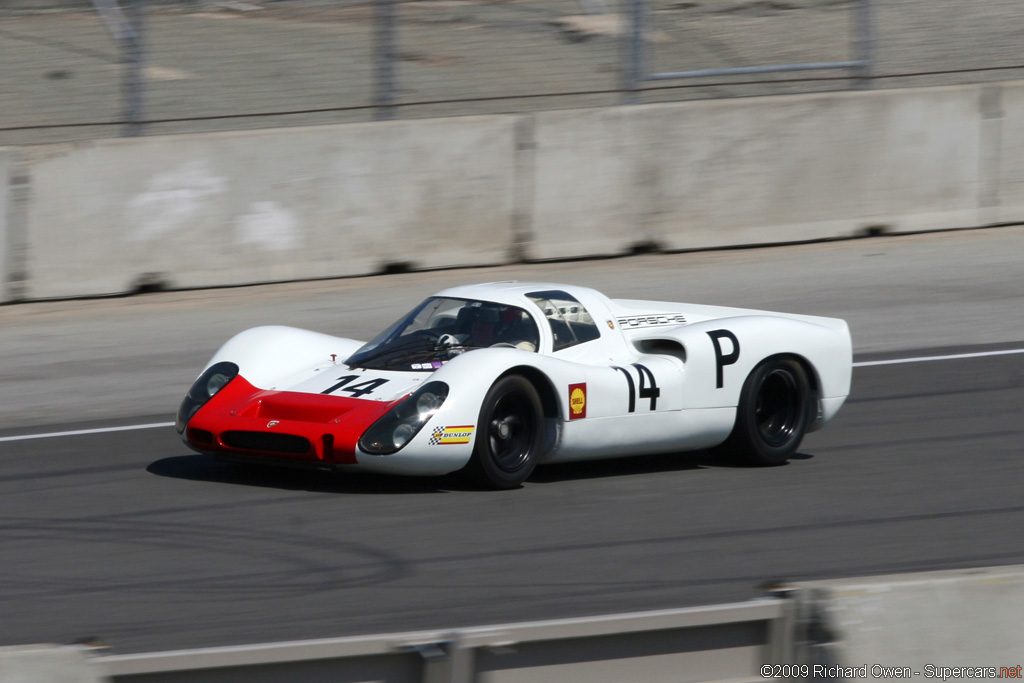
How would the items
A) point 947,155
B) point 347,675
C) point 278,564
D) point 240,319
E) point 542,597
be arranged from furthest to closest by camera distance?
point 947,155
point 240,319
point 278,564
point 542,597
point 347,675

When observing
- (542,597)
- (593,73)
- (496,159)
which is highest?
(593,73)

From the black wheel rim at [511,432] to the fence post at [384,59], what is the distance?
595 cm

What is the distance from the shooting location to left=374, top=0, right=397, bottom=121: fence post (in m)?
12.2

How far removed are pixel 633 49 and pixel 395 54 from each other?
7.31ft

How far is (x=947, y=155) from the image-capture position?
45.1ft

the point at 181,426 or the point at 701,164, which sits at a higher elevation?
the point at 701,164

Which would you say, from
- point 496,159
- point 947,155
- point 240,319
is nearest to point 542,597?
point 240,319

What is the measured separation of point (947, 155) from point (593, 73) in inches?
139

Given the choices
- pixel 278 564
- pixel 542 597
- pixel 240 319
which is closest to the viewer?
pixel 542 597

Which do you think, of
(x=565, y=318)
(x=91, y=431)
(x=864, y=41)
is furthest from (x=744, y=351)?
(x=864, y=41)

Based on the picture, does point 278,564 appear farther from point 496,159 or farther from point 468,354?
point 496,159

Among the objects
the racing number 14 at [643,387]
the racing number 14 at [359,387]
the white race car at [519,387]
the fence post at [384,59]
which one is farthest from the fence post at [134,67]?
the racing number 14 at [643,387]

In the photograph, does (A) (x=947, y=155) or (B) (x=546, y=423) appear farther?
(A) (x=947, y=155)

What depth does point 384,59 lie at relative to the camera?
40.4 feet
